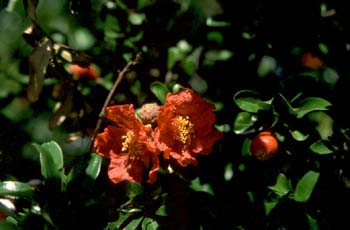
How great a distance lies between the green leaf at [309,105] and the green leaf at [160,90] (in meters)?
0.35

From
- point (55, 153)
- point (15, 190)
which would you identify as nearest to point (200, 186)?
point (55, 153)

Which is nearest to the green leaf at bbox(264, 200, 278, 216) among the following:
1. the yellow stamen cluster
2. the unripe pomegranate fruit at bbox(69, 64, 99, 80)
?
the yellow stamen cluster

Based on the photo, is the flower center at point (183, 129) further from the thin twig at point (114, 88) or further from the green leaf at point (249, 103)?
the thin twig at point (114, 88)

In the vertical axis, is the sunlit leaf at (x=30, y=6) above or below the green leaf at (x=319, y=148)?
above

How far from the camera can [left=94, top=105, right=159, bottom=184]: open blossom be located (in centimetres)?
166

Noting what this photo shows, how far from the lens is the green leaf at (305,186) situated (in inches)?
63.6

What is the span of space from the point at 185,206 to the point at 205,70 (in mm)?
500

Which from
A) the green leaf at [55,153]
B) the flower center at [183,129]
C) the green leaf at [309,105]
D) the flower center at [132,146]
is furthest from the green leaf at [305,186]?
the green leaf at [55,153]

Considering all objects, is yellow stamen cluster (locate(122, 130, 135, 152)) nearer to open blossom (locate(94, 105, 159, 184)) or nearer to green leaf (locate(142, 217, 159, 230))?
open blossom (locate(94, 105, 159, 184))

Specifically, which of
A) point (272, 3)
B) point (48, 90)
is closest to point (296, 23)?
point (272, 3)

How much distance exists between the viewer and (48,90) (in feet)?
6.87

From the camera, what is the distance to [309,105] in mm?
1658

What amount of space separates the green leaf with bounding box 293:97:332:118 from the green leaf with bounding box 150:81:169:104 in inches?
13.9

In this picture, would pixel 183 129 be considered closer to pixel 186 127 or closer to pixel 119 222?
pixel 186 127
